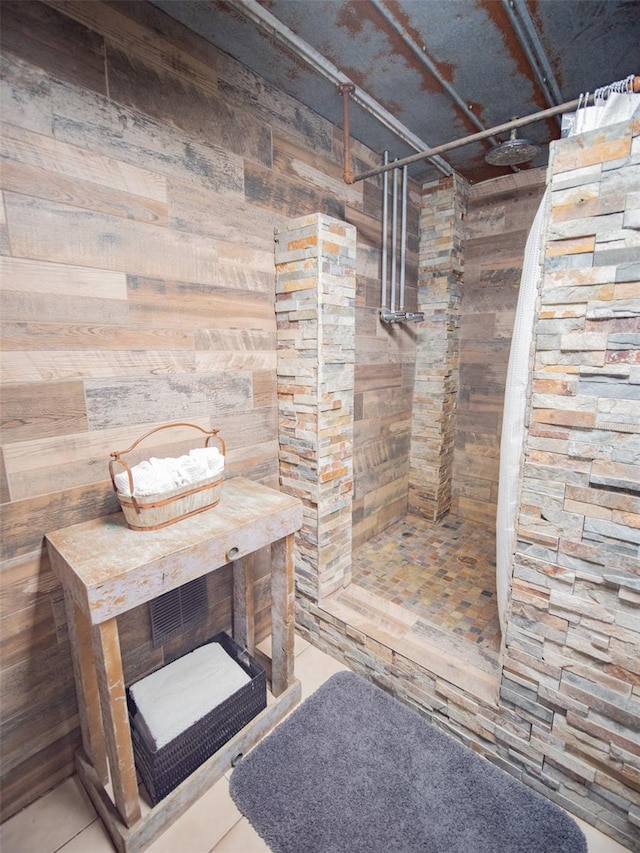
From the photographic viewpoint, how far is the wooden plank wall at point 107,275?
1140 millimetres

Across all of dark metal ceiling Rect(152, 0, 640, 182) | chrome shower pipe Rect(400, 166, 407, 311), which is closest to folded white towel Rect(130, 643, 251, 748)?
→ chrome shower pipe Rect(400, 166, 407, 311)

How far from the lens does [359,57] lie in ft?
5.10

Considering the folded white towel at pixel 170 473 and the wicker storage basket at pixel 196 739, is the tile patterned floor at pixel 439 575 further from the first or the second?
the folded white towel at pixel 170 473

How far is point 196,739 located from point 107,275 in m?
1.56

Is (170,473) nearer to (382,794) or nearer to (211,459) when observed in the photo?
(211,459)

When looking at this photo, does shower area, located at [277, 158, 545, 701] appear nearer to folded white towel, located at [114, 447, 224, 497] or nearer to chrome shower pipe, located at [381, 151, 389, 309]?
chrome shower pipe, located at [381, 151, 389, 309]

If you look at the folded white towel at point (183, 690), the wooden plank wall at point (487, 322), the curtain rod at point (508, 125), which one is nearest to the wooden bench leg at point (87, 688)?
the folded white towel at point (183, 690)

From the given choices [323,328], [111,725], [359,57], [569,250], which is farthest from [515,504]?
[359,57]

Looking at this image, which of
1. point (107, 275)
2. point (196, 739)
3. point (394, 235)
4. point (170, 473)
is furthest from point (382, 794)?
point (394, 235)

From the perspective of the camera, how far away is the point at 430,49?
151 centimetres

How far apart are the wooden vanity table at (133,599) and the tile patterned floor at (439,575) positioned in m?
0.71

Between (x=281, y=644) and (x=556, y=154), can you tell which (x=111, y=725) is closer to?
(x=281, y=644)

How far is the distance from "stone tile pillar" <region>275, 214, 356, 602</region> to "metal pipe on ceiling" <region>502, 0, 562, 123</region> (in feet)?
2.79

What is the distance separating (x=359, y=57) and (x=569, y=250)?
116cm
